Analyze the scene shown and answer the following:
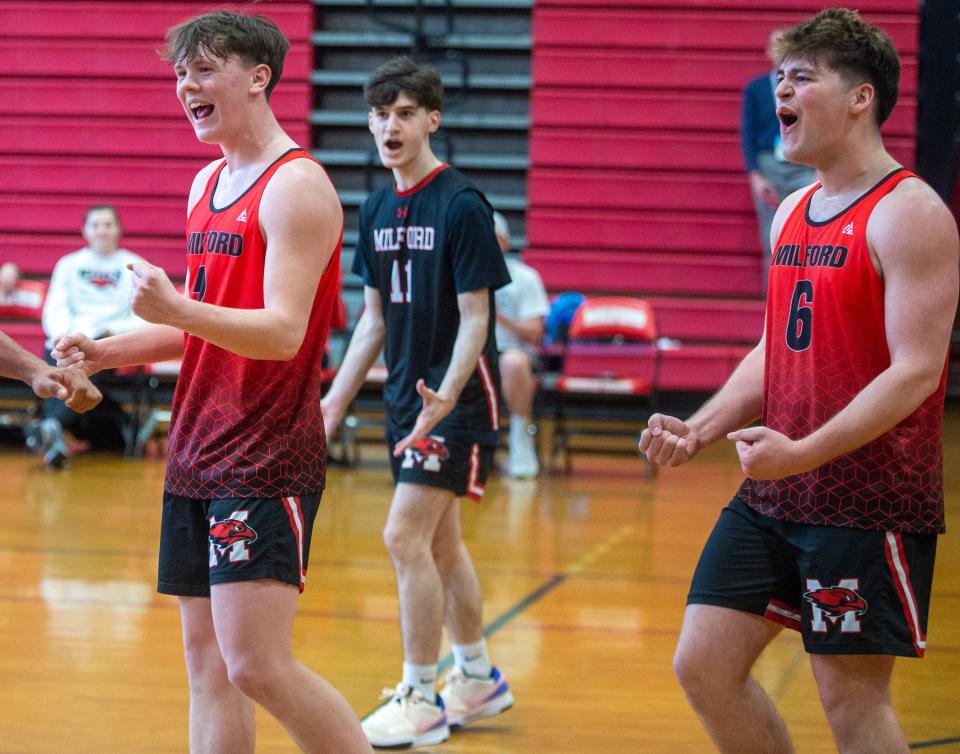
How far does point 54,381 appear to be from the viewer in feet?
8.60

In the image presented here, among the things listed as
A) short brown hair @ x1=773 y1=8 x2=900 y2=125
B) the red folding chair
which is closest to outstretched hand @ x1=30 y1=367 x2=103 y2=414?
short brown hair @ x1=773 y1=8 x2=900 y2=125

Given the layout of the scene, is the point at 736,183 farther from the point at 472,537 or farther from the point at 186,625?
the point at 186,625

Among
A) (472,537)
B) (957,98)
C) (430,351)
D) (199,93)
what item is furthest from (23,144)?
(199,93)

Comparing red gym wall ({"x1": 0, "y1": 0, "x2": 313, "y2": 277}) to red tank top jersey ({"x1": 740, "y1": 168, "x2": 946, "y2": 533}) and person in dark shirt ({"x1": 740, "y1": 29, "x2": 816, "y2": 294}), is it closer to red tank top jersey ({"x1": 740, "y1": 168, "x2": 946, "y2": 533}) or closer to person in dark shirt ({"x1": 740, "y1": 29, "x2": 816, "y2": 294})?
person in dark shirt ({"x1": 740, "y1": 29, "x2": 816, "y2": 294})

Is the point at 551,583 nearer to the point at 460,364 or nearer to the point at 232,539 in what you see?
the point at 460,364

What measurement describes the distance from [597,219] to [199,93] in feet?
25.1

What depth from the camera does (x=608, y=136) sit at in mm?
9844

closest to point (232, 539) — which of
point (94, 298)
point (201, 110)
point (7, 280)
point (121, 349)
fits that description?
point (121, 349)

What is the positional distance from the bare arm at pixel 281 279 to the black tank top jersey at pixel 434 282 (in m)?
1.18

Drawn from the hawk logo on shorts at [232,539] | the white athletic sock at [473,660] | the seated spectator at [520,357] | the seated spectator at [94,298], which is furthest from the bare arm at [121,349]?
the seated spectator at [94,298]

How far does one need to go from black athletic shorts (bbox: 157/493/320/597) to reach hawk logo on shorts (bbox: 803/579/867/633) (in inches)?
36.3

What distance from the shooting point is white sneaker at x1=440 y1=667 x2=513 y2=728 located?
11.6ft

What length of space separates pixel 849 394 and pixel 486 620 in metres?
2.46

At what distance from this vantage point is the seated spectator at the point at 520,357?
7.60 metres
